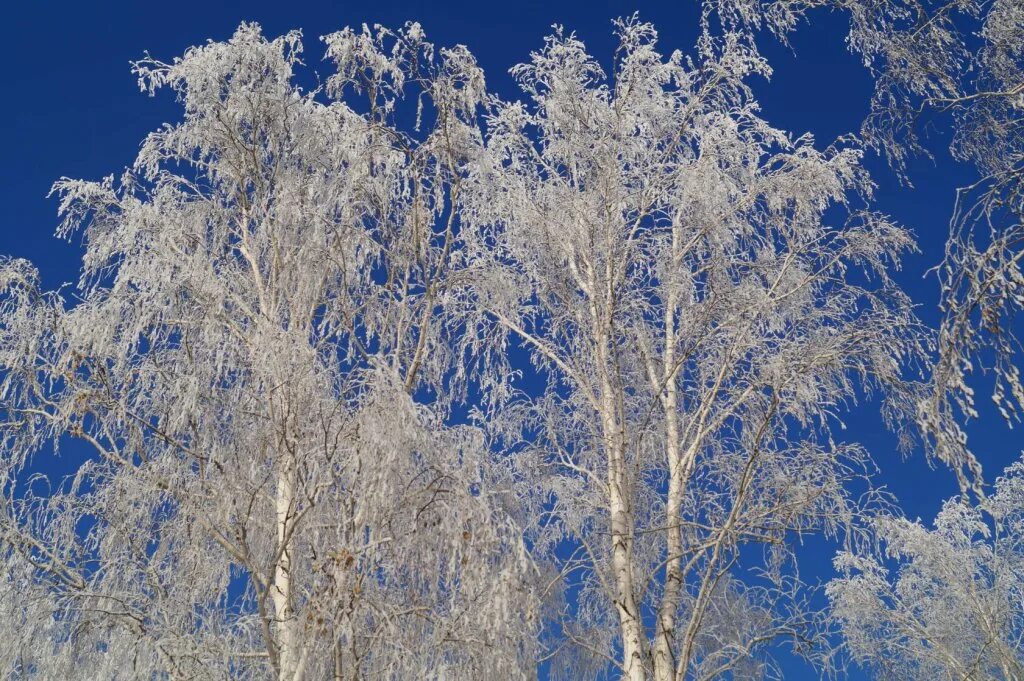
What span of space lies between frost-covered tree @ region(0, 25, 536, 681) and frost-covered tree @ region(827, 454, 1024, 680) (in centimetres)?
749

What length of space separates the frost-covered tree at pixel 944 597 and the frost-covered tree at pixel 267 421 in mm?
7488

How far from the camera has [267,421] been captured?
643 centimetres

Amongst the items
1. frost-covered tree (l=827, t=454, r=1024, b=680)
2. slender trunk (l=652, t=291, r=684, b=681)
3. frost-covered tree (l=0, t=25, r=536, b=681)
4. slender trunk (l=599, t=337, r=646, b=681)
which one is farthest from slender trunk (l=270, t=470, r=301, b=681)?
frost-covered tree (l=827, t=454, r=1024, b=680)

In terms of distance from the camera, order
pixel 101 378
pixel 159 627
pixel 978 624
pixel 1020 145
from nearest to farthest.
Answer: pixel 1020 145, pixel 159 627, pixel 101 378, pixel 978 624

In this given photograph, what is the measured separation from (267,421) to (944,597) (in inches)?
410

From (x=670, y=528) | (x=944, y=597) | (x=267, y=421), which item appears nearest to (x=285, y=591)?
(x=267, y=421)

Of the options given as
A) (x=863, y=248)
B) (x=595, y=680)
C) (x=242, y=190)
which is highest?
(x=863, y=248)

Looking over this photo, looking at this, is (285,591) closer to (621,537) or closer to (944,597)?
(621,537)

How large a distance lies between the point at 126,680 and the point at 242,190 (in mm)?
4032

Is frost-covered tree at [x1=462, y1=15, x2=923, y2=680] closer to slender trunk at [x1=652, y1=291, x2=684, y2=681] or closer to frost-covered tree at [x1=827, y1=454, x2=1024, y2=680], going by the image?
slender trunk at [x1=652, y1=291, x2=684, y2=681]

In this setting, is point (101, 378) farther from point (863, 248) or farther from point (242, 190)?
point (863, 248)

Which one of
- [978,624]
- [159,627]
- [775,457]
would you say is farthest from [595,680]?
[978,624]

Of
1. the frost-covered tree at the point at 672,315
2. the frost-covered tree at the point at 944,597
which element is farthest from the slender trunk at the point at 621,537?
the frost-covered tree at the point at 944,597

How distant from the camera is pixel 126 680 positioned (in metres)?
5.39
